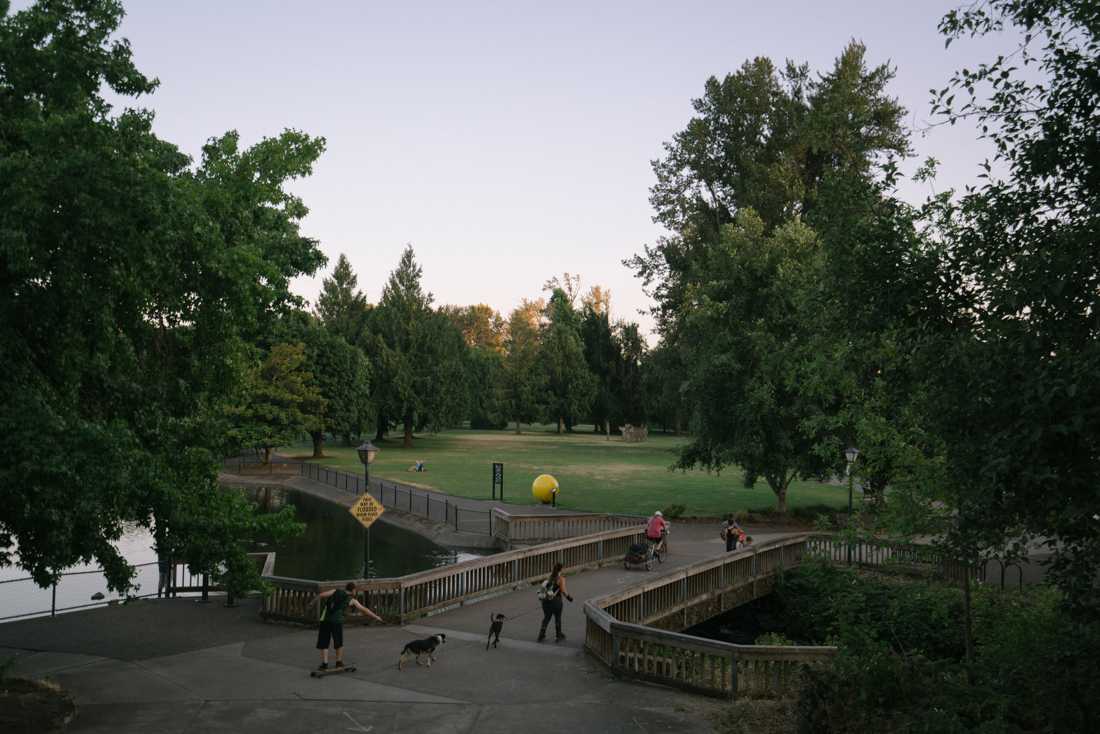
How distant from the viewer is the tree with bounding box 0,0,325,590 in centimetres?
988

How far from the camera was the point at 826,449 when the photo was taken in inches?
663

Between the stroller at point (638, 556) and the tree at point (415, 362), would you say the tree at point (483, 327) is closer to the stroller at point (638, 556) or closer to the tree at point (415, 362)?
the tree at point (415, 362)

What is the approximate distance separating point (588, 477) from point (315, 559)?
2442 centimetres

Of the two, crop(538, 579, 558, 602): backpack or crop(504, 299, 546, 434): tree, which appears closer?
crop(538, 579, 558, 602): backpack

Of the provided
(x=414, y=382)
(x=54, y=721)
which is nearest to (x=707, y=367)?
(x=54, y=721)

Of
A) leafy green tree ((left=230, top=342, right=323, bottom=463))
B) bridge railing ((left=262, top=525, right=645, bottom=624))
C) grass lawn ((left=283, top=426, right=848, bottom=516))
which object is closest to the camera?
bridge railing ((left=262, top=525, right=645, bottom=624))

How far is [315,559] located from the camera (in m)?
32.7

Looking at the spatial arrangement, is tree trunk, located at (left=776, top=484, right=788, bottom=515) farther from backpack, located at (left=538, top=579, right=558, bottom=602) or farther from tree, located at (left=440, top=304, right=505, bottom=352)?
tree, located at (left=440, top=304, right=505, bottom=352)

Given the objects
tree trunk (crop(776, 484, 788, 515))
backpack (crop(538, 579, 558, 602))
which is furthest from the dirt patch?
tree trunk (crop(776, 484, 788, 515))

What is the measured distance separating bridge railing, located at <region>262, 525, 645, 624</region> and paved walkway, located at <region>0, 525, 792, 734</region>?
0.45 m

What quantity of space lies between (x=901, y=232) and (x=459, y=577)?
13.6 metres

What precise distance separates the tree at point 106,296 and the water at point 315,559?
37.7 ft

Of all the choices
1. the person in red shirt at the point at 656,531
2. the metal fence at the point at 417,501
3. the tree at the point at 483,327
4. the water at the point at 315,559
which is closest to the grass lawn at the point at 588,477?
the metal fence at the point at 417,501

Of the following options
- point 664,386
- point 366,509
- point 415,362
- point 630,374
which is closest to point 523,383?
point 630,374
